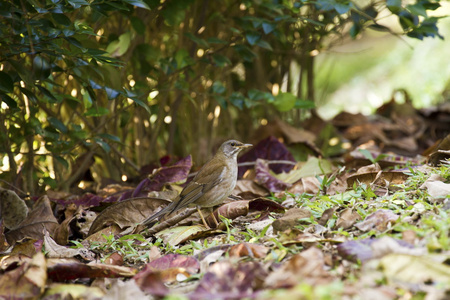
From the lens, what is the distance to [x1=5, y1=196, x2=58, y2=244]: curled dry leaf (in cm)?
404

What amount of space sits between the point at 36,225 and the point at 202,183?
1312 mm

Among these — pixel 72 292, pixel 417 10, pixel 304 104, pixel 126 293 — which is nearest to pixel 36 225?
pixel 72 292

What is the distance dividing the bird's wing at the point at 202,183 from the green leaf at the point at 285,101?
1.05m

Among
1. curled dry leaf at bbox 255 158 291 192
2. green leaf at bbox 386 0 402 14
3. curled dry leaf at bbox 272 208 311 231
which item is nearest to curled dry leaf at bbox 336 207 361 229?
curled dry leaf at bbox 272 208 311 231

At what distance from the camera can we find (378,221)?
3105 mm

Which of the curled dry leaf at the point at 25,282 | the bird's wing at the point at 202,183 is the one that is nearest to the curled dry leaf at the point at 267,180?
the bird's wing at the point at 202,183

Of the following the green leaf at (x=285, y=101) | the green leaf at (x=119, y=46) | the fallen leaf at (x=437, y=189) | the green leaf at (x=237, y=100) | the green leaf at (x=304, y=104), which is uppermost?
the green leaf at (x=119, y=46)

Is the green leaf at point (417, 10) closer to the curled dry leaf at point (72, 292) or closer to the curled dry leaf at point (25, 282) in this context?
the curled dry leaf at point (72, 292)

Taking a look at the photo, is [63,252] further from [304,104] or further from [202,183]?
[304,104]

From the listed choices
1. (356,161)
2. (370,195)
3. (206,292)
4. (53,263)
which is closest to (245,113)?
(356,161)

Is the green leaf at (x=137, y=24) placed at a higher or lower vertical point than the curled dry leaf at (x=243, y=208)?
higher

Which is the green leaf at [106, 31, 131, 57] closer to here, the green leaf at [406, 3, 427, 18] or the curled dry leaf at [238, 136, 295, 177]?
the curled dry leaf at [238, 136, 295, 177]

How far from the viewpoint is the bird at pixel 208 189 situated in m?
4.13

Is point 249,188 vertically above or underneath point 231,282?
underneath
